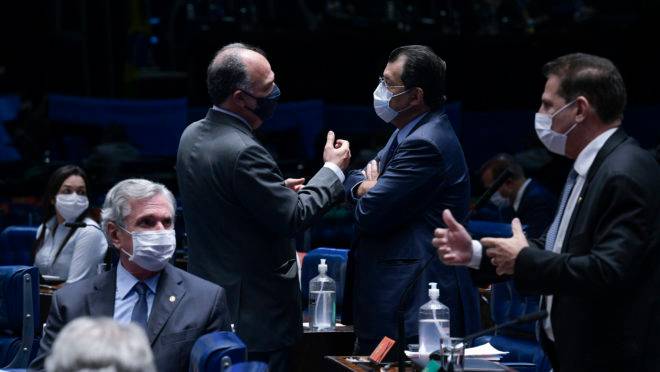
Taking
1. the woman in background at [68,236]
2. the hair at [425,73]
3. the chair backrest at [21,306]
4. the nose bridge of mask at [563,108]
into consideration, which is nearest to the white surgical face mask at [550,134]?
the nose bridge of mask at [563,108]

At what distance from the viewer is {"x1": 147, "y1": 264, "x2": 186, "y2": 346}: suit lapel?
3.53 metres

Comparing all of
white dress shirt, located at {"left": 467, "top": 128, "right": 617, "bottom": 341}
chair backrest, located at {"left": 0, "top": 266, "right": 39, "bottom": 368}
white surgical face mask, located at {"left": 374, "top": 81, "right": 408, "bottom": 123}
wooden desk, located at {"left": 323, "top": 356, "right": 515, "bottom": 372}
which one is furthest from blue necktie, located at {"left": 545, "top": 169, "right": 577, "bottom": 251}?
chair backrest, located at {"left": 0, "top": 266, "right": 39, "bottom": 368}

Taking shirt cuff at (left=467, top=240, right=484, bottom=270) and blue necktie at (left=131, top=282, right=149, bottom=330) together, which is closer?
shirt cuff at (left=467, top=240, right=484, bottom=270)

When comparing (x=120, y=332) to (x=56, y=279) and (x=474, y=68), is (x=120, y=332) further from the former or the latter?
(x=474, y=68)

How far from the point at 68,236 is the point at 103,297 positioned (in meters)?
3.34

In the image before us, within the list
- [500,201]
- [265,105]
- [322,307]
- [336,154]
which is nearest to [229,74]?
[265,105]

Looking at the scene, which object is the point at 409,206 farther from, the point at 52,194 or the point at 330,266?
the point at 52,194

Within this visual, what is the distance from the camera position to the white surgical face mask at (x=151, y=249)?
363 centimetres

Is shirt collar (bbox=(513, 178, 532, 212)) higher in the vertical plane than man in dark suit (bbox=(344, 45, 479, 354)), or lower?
lower

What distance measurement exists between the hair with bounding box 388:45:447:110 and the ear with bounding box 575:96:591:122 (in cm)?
102

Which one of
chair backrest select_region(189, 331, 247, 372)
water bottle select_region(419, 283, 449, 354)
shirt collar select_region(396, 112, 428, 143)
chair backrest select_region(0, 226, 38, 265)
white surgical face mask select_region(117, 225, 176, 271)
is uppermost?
shirt collar select_region(396, 112, 428, 143)

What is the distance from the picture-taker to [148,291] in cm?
365

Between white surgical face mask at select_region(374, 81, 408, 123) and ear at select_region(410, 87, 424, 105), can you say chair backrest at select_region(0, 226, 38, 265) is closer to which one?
white surgical face mask at select_region(374, 81, 408, 123)

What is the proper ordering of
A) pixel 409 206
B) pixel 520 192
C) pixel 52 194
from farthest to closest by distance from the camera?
pixel 520 192 < pixel 52 194 < pixel 409 206
